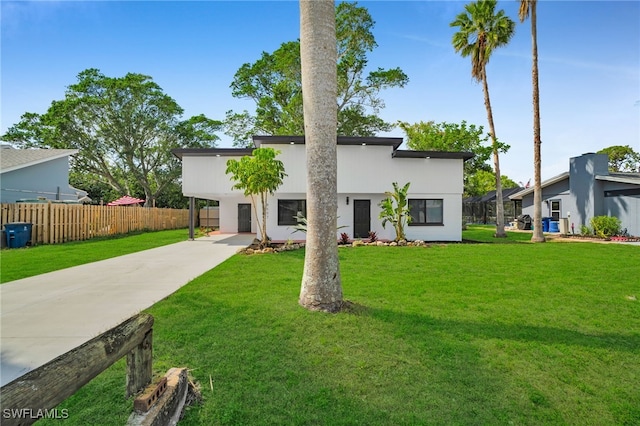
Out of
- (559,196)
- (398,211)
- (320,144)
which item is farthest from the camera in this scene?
(559,196)

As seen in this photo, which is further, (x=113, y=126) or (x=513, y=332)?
(x=113, y=126)

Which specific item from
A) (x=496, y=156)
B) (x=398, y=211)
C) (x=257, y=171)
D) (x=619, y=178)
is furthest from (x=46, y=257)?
(x=619, y=178)

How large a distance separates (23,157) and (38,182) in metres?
1.57

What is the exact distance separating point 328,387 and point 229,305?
8.87ft

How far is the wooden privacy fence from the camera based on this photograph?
13.4 metres

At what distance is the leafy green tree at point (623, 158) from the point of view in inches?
1658

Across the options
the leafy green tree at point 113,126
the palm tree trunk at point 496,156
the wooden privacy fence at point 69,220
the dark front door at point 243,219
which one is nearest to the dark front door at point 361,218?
the palm tree trunk at point 496,156

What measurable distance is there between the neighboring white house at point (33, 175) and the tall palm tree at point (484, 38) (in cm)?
2515

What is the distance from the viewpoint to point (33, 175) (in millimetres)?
18828

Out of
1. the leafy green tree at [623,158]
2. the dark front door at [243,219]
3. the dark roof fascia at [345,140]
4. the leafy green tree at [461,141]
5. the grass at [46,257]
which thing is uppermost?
the leafy green tree at [623,158]

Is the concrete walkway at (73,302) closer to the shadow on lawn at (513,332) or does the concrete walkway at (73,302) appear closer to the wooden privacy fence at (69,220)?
the shadow on lawn at (513,332)

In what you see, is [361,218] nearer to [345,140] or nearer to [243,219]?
[345,140]

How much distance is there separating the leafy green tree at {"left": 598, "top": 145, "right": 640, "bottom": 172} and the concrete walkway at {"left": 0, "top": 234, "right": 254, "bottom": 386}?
53012 millimetres

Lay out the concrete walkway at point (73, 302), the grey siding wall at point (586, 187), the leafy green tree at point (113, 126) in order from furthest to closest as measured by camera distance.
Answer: the leafy green tree at point (113, 126) → the grey siding wall at point (586, 187) → the concrete walkway at point (73, 302)
